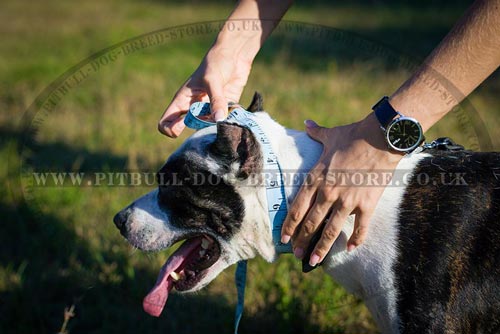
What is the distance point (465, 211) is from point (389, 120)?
20.4 inches

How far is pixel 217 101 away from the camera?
267cm

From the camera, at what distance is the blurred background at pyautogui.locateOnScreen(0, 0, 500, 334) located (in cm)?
349

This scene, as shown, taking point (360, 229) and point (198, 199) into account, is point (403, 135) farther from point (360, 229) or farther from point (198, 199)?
point (198, 199)

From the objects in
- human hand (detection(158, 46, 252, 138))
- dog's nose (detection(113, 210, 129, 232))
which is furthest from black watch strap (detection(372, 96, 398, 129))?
dog's nose (detection(113, 210, 129, 232))

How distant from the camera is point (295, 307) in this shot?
11.1ft

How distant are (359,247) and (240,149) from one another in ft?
2.17

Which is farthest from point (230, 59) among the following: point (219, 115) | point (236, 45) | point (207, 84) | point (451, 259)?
point (451, 259)

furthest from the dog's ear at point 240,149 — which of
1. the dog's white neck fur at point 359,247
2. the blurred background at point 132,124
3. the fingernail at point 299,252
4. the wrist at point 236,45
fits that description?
the blurred background at point 132,124

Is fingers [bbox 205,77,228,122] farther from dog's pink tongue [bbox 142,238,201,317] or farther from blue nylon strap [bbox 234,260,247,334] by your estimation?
blue nylon strap [bbox 234,260,247,334]

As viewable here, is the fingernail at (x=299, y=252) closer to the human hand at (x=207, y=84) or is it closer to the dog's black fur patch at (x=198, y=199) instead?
the dog's black fur patch at (x=198, y=199)

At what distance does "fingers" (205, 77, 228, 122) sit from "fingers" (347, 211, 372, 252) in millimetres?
798

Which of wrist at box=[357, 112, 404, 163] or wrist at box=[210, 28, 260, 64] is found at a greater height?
wrist at box=[210, 28, 260, 64]

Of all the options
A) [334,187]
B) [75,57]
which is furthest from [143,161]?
[75,57]

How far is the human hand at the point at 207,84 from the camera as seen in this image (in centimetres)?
287
